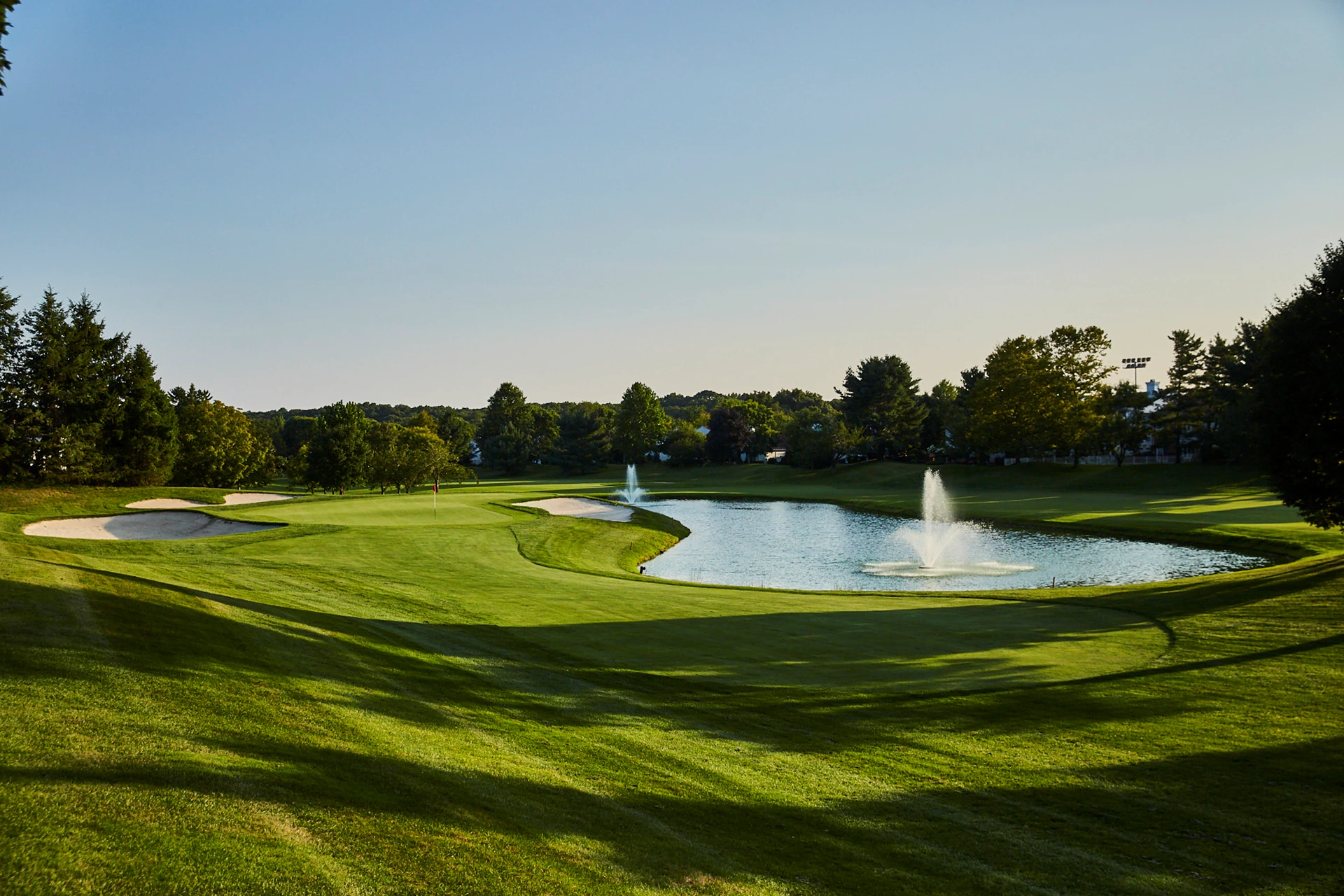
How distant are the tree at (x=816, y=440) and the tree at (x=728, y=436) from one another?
9607 millimetres

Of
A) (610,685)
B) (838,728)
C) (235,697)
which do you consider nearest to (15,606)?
(235,697)

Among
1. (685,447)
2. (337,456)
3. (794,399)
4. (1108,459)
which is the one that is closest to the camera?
(337,456)

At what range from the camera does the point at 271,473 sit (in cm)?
9106

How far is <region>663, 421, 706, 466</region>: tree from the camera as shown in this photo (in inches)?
4274

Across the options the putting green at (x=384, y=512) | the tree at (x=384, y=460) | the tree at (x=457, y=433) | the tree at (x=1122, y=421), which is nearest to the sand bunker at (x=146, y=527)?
the putting green at (x=384, y=512)

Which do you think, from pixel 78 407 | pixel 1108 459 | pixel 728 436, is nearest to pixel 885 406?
pixel 728 436

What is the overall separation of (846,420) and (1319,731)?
9396 cm

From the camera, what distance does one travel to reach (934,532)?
43.3m

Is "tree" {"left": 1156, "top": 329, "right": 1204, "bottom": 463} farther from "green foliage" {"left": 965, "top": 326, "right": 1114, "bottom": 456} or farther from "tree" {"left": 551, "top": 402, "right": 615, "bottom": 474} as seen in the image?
"tree" {"left": 551, "top": 402, "right": 615, "bottom": 474}

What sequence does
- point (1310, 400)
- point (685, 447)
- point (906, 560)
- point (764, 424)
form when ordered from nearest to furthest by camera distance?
point (1310, 400) → point (906, 560) → point (685, 447) → point (764, 424)

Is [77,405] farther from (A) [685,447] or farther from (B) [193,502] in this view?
(A) [685,447]

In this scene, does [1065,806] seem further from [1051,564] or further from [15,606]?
[1051,564]

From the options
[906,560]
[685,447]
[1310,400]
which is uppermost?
[1310,400]

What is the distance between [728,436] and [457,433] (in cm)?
4117
